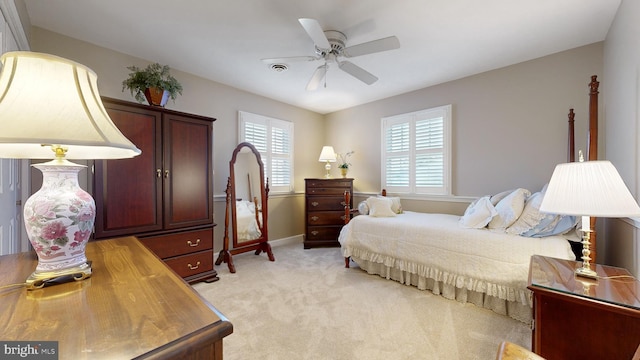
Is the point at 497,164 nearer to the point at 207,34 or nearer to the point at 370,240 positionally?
the point at 370,240

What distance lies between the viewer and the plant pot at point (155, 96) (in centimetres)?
243

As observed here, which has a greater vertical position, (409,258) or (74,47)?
(74,47)

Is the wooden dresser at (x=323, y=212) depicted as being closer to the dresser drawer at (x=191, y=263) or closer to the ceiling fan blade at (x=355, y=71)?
the dresser drawer at (x=191, y=263)

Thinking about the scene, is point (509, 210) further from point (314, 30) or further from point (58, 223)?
point (58, 223)

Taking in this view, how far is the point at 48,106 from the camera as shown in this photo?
68 cm

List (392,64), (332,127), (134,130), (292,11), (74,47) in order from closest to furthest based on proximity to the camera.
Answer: (292,11) < (134,130) < (74,47) < (392,64) < (332,127)

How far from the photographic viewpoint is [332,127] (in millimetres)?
5031

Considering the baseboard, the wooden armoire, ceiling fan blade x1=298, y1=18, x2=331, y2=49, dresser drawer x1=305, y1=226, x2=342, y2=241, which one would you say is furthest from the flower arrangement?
ceiling fan blade x1=298, y1=18, x2=331, y2=49

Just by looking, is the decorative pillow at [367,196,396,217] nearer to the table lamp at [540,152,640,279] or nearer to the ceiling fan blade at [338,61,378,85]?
the ceiling fan blade at [338,61,378,85]

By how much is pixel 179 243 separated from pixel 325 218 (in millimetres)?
2213

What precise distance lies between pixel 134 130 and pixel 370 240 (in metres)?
2.62

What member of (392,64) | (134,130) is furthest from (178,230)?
(392,64)

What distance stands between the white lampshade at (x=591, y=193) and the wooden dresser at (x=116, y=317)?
5.14ft

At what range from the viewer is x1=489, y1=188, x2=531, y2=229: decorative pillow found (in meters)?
2.32
